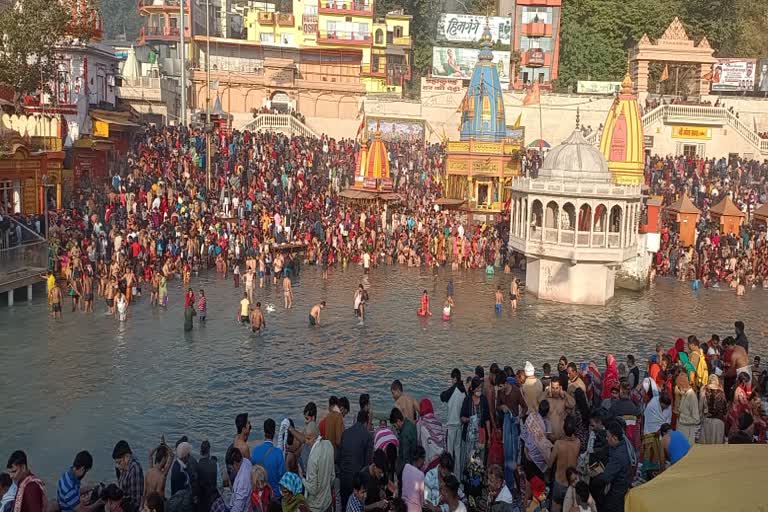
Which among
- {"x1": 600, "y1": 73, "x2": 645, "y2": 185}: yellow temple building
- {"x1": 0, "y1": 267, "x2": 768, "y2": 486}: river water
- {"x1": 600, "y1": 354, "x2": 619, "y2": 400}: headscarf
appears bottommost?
{"x1": 0, "y1": 267, "x2": 768, "y2": 486}: river water

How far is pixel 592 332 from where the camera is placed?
22047 mm

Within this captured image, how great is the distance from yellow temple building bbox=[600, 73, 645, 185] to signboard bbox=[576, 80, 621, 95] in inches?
876

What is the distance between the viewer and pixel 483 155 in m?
35.8

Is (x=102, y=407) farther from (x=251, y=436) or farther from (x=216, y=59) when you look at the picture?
(x=216, y=59)

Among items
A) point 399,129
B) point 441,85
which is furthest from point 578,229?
→ point 441,85

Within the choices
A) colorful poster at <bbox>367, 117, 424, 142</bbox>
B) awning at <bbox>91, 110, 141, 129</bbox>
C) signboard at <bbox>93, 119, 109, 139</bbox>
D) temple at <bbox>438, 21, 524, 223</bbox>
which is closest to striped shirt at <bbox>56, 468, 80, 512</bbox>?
temple at <bbox>438, 21, 524, 223</bbox>

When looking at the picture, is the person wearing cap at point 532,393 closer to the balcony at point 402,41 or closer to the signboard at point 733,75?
the signboard at point 733,75

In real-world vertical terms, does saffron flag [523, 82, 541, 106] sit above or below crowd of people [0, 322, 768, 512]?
above

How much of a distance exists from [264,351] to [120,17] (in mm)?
122817

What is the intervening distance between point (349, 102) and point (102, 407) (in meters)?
40.4

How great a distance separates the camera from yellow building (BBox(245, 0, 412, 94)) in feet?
193

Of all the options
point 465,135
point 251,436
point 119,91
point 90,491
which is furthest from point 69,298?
point 119,91

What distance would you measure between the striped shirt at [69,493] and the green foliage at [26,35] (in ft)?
A: 77.1

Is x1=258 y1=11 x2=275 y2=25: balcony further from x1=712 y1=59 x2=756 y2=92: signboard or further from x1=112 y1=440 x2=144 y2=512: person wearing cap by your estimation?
x1=112 y1=440 x2=144 y2=512: person wearing cap
